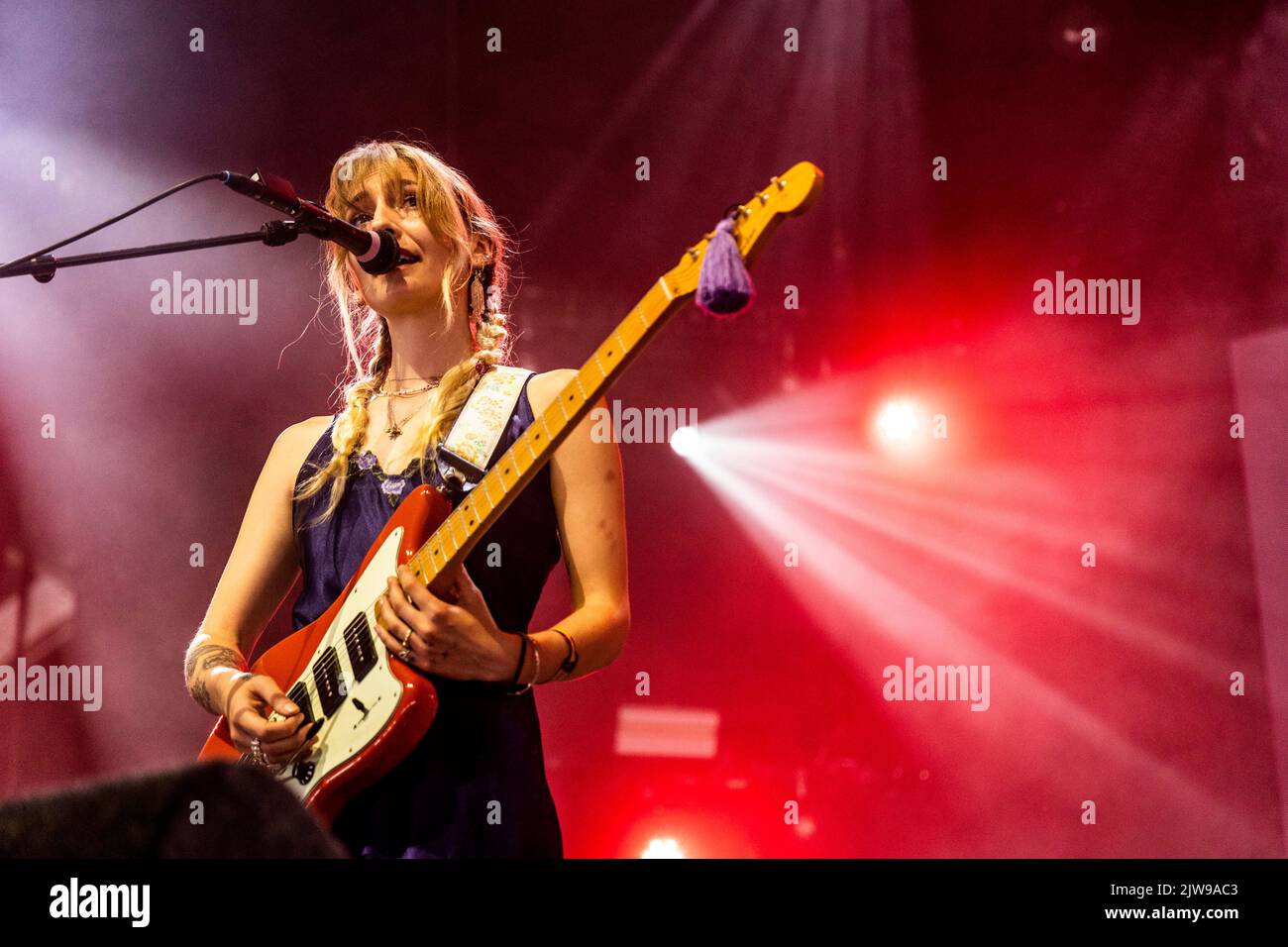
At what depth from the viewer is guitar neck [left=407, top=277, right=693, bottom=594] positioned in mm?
1561

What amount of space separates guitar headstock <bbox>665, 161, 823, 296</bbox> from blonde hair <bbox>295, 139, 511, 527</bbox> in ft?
2.12

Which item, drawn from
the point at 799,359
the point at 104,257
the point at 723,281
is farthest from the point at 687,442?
the point at 723,281

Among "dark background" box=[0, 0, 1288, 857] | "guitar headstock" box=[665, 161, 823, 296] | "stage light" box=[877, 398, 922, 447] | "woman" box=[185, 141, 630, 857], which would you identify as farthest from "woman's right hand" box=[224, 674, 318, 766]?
"stage light" box=[877, 398, 922, 447]

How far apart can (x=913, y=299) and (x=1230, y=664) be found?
156 cm

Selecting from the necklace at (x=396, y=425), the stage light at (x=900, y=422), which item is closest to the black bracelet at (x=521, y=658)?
the necklace at (x=396, y=425)

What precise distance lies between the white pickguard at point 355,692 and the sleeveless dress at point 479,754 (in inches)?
3.5

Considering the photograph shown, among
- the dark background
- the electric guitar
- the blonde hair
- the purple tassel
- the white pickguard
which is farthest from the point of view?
the dark background

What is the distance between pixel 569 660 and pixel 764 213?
79cm

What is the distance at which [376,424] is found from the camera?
2.10m

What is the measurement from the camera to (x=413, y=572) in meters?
1.71

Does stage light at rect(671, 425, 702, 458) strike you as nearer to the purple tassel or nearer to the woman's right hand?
the woman's right hand

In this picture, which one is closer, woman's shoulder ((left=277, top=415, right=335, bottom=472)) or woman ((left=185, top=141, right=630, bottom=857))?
woman ((left=185, top=141, right=630, bottom=857))
